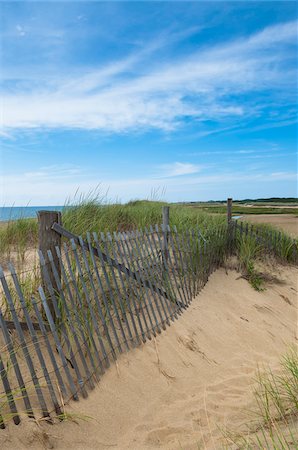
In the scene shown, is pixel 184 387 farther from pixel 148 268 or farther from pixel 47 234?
pixel 47 234

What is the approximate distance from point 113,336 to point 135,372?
1.60 feet

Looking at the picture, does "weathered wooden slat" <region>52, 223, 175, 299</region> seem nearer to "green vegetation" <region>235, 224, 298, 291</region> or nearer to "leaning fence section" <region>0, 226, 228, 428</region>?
"leaning fence section" <region>0, 226, 228, 428</region>

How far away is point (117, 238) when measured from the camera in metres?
4.84

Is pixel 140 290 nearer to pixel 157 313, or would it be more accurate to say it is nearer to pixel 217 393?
pixel 157 313

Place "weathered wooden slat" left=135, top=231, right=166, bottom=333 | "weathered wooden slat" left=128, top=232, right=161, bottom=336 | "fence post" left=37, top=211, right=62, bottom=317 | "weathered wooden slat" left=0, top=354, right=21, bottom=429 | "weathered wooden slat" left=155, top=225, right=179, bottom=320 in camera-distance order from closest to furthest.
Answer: "weathered wooden slat" left=0, top=354, right=21, bottom=429 → "fence post" left=37, top=211, right=62, bottom=317 → "weathered wooden slat" left=128, top=232, right=161, bottom=336 → "weathered wooden slat" left=135, top=231, right=166, bottom=333 → "weathered wooden slat" left=155, top=225, right=179, bottom=320

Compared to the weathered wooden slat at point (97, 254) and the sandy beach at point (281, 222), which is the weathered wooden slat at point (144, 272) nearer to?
the weathered wooden slat at point (97, 254)

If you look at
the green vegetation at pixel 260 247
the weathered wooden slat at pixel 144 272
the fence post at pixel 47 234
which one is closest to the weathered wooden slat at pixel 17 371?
the fence post at pixel 47 234

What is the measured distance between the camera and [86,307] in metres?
4.57

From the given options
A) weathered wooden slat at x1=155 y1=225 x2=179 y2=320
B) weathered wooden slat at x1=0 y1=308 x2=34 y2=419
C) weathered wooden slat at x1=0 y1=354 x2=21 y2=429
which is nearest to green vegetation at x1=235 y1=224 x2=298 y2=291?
weathered wooden slat at x1=155 y1=225 x2=179 y2=320

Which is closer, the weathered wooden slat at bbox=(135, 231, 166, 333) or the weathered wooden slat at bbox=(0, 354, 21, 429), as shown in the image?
the weathered wooden slat at bbox=(0, 354, 21, 429)

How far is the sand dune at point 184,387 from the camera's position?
11.0 ft

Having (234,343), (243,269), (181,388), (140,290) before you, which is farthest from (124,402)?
(243,269)

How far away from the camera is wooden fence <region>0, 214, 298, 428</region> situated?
3.27 meters

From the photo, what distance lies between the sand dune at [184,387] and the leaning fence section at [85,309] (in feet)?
0.52
